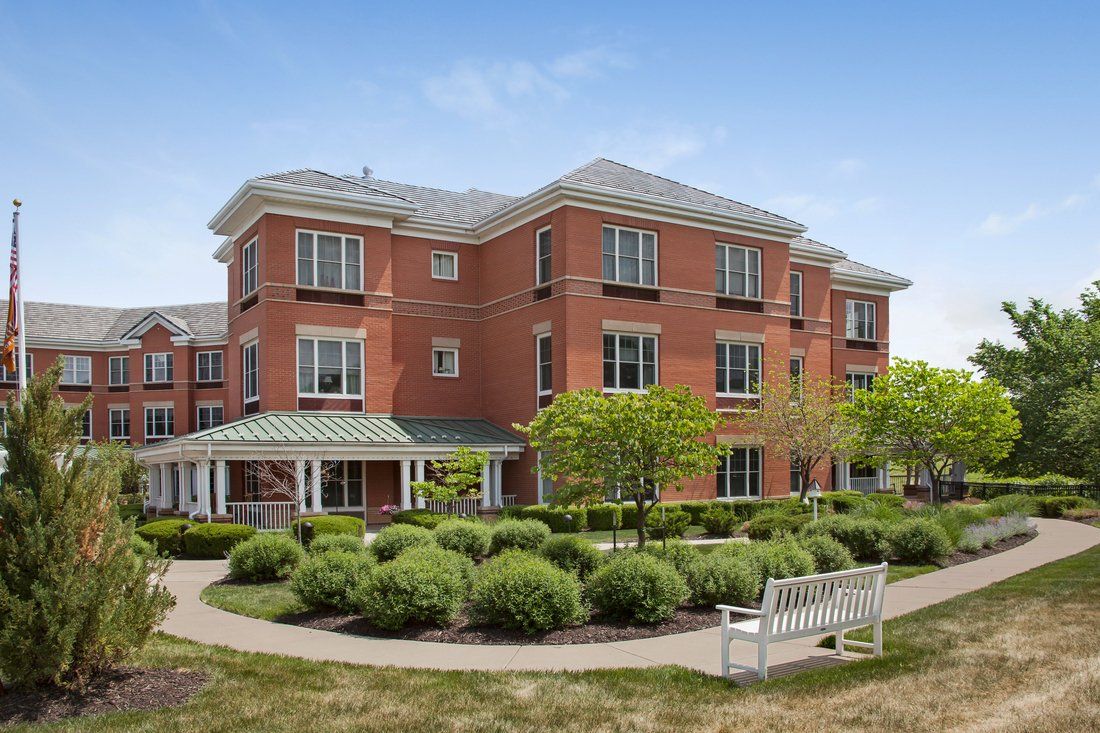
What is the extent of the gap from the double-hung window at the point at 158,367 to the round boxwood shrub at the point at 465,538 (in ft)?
111

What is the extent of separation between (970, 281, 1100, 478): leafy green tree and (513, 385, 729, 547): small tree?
95.8 ft

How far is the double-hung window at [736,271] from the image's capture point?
3169cm

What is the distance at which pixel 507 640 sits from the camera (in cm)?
1031

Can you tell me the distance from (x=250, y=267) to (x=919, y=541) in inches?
895

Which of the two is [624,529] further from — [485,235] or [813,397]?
[485,235]

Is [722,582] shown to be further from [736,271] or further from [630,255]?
[736,271]

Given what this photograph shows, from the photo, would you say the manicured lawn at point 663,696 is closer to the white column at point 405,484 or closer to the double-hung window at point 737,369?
the white column at point 405,484

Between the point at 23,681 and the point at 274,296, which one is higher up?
the point at 274,296

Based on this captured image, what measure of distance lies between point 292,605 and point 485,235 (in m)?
21.4

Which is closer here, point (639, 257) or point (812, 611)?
point (812, 611)

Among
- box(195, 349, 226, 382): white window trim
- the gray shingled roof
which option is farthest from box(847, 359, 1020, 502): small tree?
the gray shingled roof

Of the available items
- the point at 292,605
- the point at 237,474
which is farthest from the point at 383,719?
the point at 237,474

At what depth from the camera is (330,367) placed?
1156 inches

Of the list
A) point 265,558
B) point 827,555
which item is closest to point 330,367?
point 265,558
